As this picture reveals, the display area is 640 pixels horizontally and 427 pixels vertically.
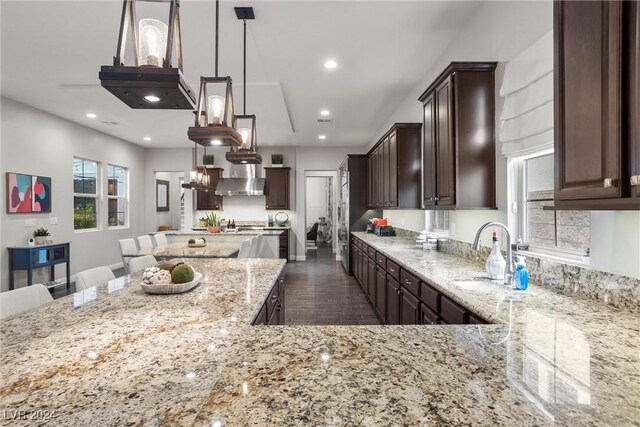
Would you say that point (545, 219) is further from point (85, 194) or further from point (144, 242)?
point (85, 194)

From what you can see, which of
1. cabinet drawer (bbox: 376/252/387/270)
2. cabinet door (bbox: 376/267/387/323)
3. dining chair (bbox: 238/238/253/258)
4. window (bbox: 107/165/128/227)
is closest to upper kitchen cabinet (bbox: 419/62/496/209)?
cabinet drawer (bbox: 376/252/387/270)

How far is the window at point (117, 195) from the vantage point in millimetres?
7484

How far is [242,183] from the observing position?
27.8ft

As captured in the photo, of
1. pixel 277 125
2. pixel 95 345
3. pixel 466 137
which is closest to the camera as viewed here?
pixel 95 345

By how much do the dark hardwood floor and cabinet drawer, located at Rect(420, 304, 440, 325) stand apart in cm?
153

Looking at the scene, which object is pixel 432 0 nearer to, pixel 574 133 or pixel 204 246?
pixel 574 133

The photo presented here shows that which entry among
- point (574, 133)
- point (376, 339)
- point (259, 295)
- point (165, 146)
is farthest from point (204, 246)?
point (165, 146)

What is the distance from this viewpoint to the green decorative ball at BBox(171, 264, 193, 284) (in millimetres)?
1870

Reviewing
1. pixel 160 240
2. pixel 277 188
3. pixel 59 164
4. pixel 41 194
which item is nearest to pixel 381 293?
pixel 160 240

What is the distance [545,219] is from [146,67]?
2.50 metres

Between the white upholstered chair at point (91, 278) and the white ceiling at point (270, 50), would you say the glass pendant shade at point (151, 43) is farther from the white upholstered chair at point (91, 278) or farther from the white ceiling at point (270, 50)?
the white ceiling at point (270, 50)

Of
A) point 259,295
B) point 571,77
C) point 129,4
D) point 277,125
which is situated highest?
point 277,125

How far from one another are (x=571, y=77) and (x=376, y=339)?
1.32 metres

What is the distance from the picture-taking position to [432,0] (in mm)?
2699
